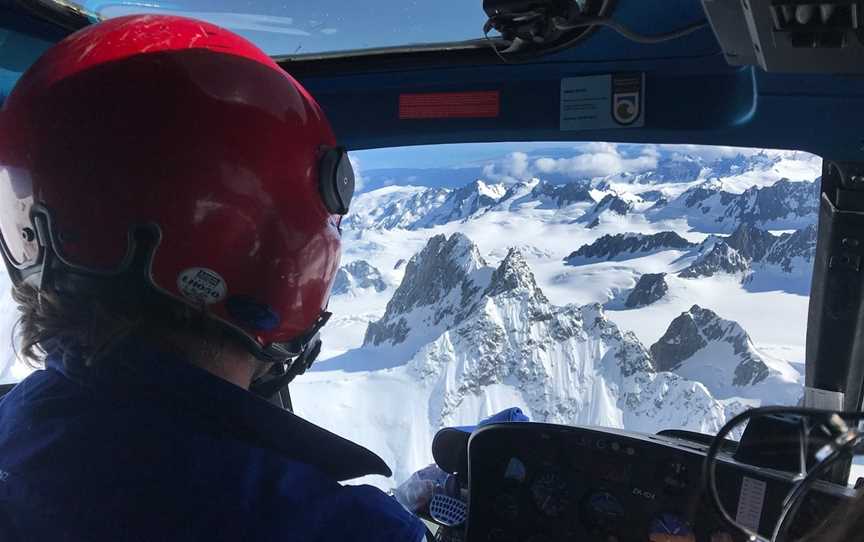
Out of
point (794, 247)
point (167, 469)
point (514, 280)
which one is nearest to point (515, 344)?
point (514, 280)

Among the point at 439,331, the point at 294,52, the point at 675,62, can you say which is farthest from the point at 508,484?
the point at 439,331

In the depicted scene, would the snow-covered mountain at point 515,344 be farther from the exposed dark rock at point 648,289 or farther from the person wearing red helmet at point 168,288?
the person wearing red helmet at point 168,288

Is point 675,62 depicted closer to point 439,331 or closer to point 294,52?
point 294,52

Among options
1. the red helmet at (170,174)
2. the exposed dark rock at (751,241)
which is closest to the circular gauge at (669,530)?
the red helmet at (170,174)

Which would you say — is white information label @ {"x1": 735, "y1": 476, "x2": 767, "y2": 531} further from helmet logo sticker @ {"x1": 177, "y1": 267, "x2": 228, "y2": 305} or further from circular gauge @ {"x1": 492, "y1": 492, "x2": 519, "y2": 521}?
helmet logo sticker @ {"x1": 177, "y1": 267, "x2": 228, "y2": 305}

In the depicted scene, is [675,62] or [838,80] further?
[675,62]

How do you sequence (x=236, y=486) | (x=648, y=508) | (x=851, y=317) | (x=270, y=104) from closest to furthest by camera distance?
(x=236, y=486)
(x=270, y=104)
(x=648, y=508)
(x=851, y=317)

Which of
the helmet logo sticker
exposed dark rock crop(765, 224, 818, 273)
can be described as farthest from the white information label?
the helmet logo sticker
